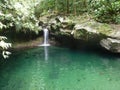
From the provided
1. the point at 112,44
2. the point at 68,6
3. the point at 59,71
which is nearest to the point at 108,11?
the point at 112,44

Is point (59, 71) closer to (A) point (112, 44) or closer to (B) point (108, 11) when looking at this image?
(A) point (112, 44)

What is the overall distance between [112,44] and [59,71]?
3.07 meters

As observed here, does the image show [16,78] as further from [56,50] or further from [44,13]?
[44,13]

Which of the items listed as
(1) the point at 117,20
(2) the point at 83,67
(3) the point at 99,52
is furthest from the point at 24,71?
(1) the point at 117,20

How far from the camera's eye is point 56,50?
48.8 feet

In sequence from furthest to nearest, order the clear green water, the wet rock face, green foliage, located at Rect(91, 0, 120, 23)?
green foliage, located at Rect(91, 0, 120, 23) < the wet rock face < the clear green water

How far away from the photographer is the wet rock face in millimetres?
12258

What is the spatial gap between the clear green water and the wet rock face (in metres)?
0.42

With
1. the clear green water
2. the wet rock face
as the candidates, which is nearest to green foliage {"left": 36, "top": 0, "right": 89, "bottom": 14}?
the clear green water

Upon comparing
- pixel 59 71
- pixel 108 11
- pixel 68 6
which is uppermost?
pixel 68 6

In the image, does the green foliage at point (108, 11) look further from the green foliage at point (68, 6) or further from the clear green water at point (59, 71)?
the green foliage at point (68, 6)

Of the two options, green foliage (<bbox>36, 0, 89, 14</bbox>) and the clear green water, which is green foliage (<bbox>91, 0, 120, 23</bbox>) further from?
green foliage (<bbox>36, 0, 89, 14</bbox>)

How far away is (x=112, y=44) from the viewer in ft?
40.5

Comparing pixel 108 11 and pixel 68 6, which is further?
pixel 68 6
